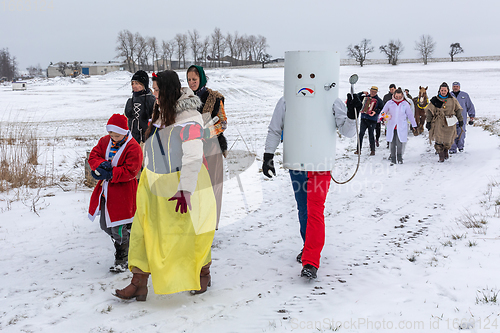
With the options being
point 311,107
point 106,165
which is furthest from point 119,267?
point 311,107

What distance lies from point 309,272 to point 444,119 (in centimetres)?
729

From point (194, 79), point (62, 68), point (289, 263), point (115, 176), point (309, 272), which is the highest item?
point (62, 68)

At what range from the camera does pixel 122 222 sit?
4.01m

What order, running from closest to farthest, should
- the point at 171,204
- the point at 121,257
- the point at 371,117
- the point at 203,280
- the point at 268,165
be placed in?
1. the point at 171,204
2. the point at 203,280
3. the point at 268,165
4. the point at 121,257
5. the point at 371,117

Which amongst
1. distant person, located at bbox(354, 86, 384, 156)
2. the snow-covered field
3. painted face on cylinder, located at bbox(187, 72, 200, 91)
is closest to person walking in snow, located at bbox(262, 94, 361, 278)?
the snow-covered field

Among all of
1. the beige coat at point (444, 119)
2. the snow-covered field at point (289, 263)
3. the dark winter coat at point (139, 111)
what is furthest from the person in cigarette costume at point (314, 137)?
the beige coat at point (444, 119)

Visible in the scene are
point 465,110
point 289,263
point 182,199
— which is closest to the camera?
point 182,199

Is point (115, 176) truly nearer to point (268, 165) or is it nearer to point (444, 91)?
point (268, 165)

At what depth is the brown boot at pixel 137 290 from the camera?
3400 mm

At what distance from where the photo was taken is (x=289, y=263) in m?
4.34

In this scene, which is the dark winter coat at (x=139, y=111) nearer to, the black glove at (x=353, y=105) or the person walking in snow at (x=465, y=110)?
the black glove at (x=353, y=105)

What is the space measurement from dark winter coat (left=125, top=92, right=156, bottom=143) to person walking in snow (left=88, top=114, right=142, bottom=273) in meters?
1.23

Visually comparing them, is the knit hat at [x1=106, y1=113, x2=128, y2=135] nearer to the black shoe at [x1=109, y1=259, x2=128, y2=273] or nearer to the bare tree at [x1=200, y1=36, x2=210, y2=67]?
the black shoe at [x1=109, y1=259, x2=128, y2=273]

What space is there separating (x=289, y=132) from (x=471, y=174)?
5719mm
